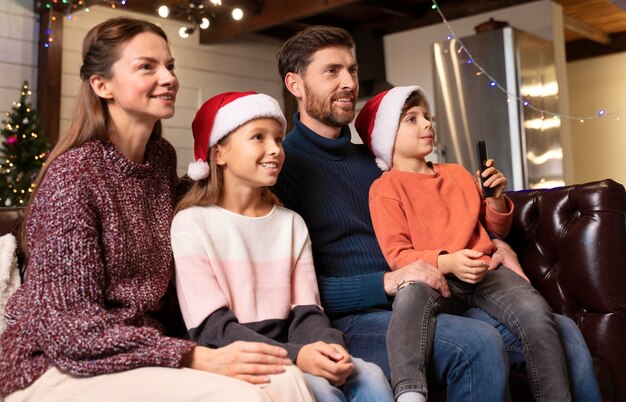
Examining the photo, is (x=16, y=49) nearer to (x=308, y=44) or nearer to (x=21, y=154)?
(x=21, y=154)

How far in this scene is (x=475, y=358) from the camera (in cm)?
167

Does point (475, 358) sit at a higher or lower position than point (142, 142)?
lower

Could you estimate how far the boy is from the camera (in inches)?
67.3

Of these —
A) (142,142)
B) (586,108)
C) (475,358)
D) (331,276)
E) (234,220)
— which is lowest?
(475,358)

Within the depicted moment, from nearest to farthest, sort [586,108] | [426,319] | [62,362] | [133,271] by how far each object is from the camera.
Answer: [62,362] < [133,271] < [426,319] < [586,108]

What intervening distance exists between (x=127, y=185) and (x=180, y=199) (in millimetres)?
215

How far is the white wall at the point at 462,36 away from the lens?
230 inches

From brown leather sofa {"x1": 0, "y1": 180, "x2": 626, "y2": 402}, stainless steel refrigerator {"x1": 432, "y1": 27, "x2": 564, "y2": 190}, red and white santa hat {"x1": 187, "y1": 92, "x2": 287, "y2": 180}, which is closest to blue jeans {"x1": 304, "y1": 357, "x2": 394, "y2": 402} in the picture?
brown leather sofa {"x1": 0, "y1": 180, "x2": 626, "y2": 402}

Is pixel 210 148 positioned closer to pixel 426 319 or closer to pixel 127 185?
pixel 127 185

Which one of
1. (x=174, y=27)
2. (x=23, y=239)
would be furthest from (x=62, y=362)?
(x=174, y=27)

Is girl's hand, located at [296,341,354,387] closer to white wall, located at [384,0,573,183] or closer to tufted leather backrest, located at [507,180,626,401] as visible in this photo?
tufted leather backrest, located at [507,180,626,401]

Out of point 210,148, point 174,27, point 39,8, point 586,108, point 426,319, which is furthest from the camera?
point 586,108

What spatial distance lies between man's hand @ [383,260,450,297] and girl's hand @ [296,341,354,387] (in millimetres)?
343

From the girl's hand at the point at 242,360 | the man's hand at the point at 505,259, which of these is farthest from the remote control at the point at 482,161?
the girl's hand at the point at 242,360
